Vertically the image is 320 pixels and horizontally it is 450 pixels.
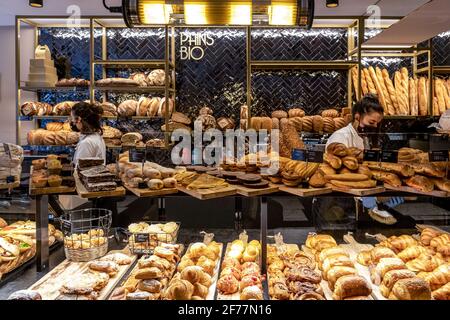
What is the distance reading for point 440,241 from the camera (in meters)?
2.25

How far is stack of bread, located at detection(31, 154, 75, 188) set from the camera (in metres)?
1.97

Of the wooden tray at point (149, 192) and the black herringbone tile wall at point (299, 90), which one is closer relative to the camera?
the wooden tray at point (149, 192)

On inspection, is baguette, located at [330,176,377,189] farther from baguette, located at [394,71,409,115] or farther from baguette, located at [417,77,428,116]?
baguette, located at [417,77,428,116]

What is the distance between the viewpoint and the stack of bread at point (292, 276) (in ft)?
5.83

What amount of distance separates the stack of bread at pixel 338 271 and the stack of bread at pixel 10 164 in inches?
61.5

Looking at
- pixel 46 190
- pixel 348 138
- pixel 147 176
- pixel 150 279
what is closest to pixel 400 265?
pixel 150 279

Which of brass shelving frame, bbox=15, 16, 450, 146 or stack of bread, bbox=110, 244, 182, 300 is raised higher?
brass shelving frame, bbox=15, 16, 450, 146

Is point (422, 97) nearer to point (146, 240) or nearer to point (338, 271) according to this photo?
point (338, 271)

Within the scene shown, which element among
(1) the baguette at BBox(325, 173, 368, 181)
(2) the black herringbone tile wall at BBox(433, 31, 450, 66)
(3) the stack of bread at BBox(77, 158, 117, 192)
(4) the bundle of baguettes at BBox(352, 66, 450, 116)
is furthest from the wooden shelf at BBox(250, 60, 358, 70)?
(3) the stack of bread at BBox(77, 158, 117, 192)

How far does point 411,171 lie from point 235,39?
3.62 m

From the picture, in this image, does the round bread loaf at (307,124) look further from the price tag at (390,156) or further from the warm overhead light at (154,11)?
the price tag at (390,156)

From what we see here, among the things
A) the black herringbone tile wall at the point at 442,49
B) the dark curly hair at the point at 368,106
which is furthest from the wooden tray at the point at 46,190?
the black herringbone tile wall at the point at 442,49

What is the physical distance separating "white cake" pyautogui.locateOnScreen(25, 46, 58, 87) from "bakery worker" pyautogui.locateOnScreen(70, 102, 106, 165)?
54.6 inches

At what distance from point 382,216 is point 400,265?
39.4 inches
